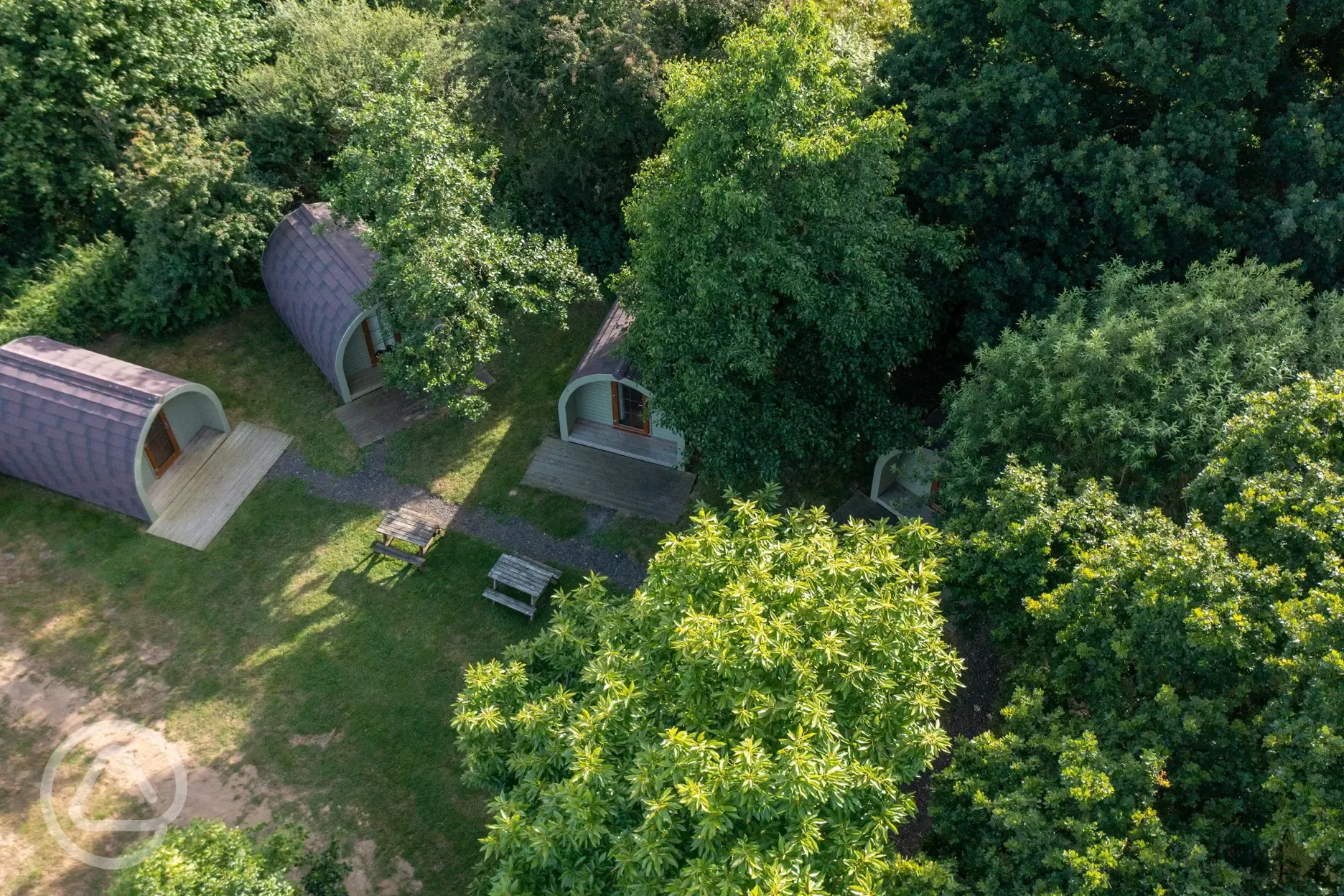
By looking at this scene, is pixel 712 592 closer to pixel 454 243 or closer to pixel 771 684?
pixel 771 684

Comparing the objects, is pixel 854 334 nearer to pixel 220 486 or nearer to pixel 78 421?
pixel 220 486

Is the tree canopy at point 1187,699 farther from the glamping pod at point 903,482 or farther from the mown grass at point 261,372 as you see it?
the mown grass at point 261,372

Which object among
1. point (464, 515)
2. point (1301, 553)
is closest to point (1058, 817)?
point (1301, 553)

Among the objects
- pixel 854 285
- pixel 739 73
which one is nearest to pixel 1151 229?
pixel 854 285

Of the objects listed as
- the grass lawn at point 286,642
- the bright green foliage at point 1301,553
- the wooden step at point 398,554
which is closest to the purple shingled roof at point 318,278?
the grass lawn at point 286,642

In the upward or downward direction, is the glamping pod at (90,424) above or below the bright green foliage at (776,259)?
below
